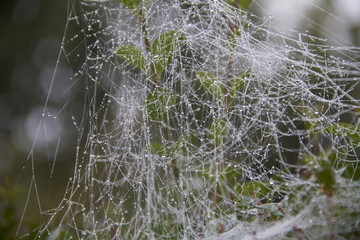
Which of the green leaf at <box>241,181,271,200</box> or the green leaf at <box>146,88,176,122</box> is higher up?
the green leaf at <box>146,88,176,122</box>

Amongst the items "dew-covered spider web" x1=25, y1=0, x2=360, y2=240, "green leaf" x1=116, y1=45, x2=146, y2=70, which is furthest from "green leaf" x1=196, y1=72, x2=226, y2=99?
"green leaf" x1=116, y1=45, x2=146, y2=70

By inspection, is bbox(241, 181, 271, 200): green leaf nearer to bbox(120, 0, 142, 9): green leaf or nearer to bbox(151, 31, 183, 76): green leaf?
bbox(151, 31, 183, 76): green leaf

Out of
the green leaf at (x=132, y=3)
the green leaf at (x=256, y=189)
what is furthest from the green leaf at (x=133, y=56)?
the green leaf at (x=256, y=189)

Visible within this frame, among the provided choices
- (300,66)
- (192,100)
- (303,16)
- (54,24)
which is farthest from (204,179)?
(54,24)

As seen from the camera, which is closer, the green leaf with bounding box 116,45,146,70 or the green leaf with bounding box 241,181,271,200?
the green leaf with bounding box 241,181,271,200

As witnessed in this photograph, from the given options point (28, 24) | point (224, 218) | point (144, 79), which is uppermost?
point (144, 79)

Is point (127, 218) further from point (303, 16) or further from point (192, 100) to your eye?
point (303, 16)

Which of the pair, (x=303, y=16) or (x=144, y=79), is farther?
(x=303, y=16)
